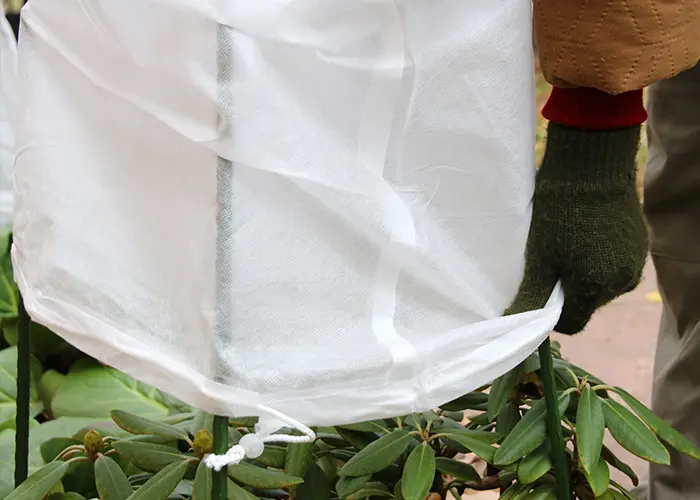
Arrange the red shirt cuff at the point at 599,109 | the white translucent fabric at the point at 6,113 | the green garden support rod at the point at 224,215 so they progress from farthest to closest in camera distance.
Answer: the white translucent fabric at the point at 6,113 → the red shirt cuff at the point at 599,109 → the green garden support rod at the point at 224,215

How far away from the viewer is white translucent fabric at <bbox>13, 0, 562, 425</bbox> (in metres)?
0.57

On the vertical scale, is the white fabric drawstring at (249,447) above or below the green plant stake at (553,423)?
above

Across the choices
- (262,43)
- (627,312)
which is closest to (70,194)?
(262,43)

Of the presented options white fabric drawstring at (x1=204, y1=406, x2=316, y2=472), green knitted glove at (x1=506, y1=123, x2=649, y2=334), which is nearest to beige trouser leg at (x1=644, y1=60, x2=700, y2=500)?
green knitted glove at (x1=506, y1=123, x2=649, y2=334)

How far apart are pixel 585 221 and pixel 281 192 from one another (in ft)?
0.96

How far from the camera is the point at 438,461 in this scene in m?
0.87

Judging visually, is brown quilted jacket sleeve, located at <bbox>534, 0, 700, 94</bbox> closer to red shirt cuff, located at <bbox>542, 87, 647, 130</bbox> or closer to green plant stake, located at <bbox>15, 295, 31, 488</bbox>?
red shirt cuff, located at <bbox>542, 87, 647, 130</bbox>

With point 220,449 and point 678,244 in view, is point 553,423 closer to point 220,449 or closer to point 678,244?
point 220,449

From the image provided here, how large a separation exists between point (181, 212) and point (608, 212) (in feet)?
1.25

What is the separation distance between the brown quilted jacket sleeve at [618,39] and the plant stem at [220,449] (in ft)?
1.32

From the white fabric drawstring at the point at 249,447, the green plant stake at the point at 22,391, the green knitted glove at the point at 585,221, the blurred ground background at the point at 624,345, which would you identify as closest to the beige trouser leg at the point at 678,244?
the green knitted glove at the point at 585,221

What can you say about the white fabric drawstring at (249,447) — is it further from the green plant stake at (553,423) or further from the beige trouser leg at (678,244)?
the beige trouser leg at (678,244)

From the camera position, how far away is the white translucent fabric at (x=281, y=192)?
57 centimetres

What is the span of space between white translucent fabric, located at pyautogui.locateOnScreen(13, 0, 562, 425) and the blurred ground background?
4.12 ft
